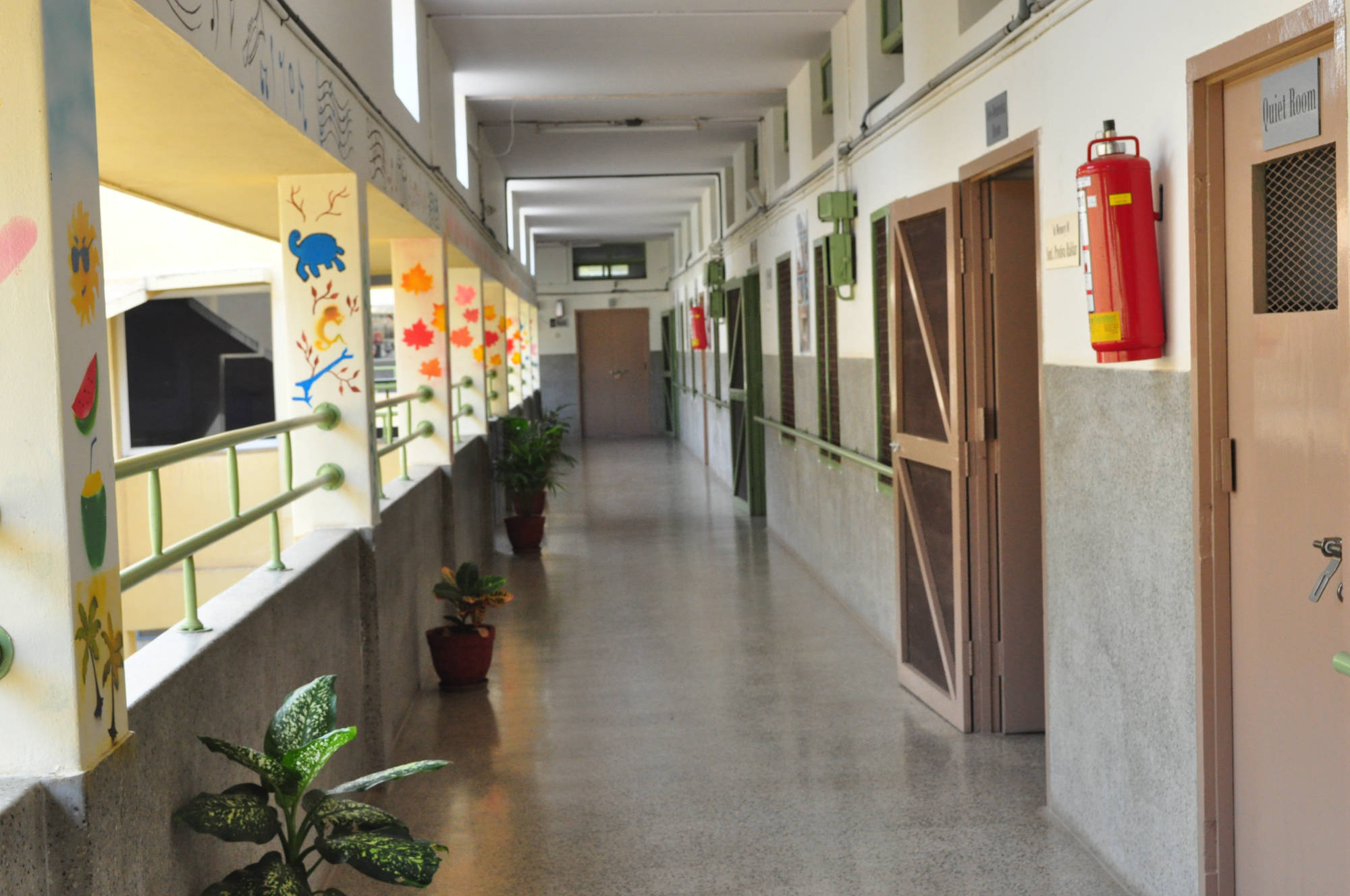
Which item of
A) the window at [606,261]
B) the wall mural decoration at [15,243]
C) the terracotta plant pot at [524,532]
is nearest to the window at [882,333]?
the terracotta plant pot at [524,532]

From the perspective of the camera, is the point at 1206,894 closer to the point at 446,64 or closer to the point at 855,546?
the point at 855,546

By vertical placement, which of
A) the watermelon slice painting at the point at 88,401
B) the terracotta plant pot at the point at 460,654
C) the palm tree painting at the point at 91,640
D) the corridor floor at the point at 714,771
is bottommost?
the corridor floor at the point at 714,771

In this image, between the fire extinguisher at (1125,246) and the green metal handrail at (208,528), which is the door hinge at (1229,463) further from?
the green metal handrail at (208,528)

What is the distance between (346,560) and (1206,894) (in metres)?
2.60

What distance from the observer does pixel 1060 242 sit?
345 centimetres

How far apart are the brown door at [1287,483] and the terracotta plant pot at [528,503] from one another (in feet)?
21.5

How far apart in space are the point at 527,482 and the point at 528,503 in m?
0.15

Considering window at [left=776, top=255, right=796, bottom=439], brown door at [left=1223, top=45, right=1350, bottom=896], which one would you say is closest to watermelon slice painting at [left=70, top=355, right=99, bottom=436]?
brown door at [left=1223, top=45, right=1350, bottom=896]

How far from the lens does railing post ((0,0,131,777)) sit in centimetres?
172

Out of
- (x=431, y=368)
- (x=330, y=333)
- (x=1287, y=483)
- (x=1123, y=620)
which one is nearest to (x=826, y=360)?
(x=431, y=368)

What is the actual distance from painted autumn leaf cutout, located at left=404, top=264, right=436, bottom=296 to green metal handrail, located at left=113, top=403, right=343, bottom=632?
2538 mm

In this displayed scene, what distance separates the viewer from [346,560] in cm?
397

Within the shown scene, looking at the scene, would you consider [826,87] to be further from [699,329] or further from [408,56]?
[699,329]

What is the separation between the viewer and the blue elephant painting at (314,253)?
4008mm
